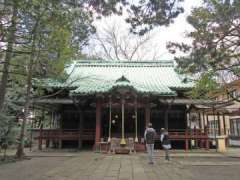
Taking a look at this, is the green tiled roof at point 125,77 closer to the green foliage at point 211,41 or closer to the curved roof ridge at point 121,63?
the curved roof ridge at point 121,63

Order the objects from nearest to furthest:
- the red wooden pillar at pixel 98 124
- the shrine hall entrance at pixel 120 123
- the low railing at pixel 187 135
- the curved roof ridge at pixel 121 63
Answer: the red wooden pillar at pixel 98 124
the low railing at pixel 187 135
the shrine hall entrance at pixel 120 123
the curved roof ridge at pixel 121 63

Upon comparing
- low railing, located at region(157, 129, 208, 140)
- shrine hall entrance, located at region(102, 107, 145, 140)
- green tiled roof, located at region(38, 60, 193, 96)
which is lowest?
low railing, located at region(157, 129, 208, 140)

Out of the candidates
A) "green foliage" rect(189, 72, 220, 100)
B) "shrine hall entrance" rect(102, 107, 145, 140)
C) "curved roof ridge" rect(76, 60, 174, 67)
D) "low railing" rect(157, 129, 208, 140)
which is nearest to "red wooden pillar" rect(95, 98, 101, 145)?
"shrine hall entrance" rect(102, 107, 145, 140)

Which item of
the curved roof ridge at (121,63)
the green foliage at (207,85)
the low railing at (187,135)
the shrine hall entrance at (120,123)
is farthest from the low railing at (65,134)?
the green foliage at (207,85)

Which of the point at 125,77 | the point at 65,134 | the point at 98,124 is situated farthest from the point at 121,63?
the point at 65,134

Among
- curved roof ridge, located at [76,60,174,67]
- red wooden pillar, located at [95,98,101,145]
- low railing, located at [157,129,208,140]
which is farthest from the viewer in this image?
curved roof ridge, located at [76,60,174,67]

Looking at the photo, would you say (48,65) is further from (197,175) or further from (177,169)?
(197,175)

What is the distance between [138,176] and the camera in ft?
33.1

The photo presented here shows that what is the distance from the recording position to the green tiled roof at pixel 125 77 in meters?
20.5

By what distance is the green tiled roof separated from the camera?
67.1 ft

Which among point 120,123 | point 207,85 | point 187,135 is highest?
point 207,85

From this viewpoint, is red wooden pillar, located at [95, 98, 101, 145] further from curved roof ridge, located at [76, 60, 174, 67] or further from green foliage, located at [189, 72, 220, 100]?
curved roof ridge, located at [76, 60, 174, 67]

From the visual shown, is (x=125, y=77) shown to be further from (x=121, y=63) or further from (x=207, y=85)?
(x=121, y=63)

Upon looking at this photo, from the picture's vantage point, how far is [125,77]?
→ 70.5 feet
